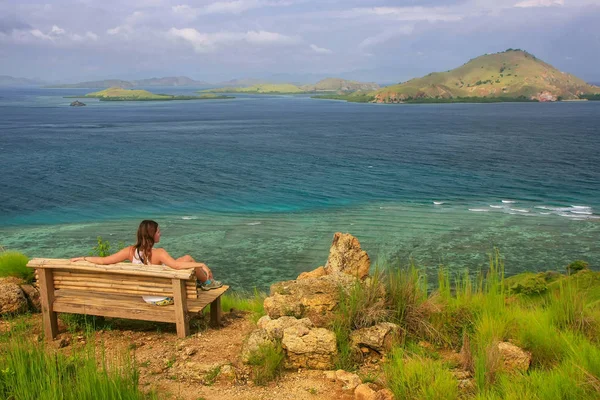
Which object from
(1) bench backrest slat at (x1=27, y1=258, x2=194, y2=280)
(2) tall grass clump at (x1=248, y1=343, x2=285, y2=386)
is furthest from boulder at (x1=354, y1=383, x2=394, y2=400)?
(1) bench backrest slat at (x1=27, y1=258, x2=194, y2=280)

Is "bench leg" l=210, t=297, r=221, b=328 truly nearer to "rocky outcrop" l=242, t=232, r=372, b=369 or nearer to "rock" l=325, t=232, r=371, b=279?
"rocky outcrop" l=242, t=232, r=372, b=369

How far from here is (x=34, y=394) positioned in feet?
16.6

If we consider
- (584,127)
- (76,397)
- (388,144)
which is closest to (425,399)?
(76,397)

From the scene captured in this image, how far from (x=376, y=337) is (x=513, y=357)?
5.35 feet

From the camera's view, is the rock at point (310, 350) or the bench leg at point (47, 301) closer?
the rock at point (310, 350)

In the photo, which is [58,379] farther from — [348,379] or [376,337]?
[376,337]

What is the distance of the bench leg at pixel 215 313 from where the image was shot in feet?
27.2

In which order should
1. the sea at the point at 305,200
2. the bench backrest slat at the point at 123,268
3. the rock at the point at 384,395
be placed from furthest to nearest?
the sea at the point at 305,200, the bench backrest slat at the point at 123,268, the rock at the point at 384,395

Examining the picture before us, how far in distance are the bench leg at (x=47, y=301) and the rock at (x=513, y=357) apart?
615 cm

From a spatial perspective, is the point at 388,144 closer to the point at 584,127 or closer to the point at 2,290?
the point at 584,127

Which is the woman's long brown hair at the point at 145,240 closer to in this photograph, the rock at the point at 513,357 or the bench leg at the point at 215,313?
the bench leg at the point at 215,313

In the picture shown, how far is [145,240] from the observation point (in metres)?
8.03

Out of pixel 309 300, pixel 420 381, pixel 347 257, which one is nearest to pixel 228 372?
pixel 309 300

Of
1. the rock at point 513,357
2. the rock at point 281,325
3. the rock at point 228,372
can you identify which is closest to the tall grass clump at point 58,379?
the rock at point 228,372
